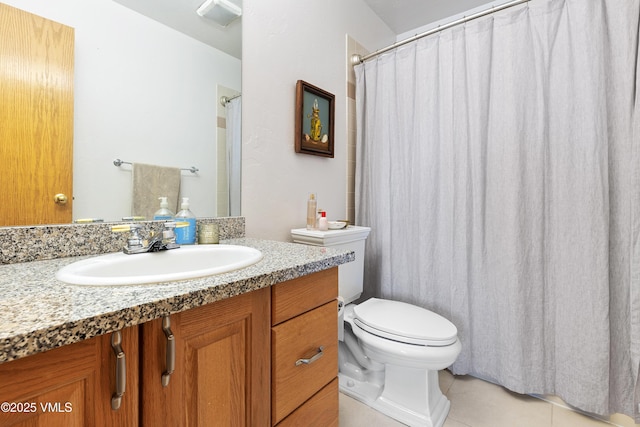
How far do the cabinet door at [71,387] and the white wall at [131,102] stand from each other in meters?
0.59

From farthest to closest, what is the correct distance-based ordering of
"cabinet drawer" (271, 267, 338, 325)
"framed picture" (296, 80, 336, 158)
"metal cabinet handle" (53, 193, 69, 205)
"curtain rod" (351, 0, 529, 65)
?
1. "framed picture" (296, 80, 336, 158)
2. "curtain rod" (351, 0, 529, 65)
3. "metal cabinet handle" (53, 193, 69, 205)
4. "cabinet drawer" (271, 267, 338, 325)

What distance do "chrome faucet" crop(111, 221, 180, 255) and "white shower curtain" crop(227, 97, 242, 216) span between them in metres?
0.32

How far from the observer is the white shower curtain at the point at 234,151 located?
1.21 meters

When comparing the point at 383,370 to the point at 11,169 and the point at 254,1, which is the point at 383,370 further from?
the point at 254,1

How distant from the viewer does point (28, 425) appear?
0.37 metres

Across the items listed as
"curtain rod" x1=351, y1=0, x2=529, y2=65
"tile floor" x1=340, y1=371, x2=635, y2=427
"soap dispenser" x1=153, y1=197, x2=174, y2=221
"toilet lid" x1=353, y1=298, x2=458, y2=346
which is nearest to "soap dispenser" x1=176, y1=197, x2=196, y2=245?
"soap dispenser" x1=153, y1=197, x2=174, y2=221

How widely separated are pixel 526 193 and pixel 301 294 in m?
1.21

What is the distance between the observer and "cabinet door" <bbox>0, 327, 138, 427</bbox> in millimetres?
364

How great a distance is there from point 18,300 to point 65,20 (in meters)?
0.81

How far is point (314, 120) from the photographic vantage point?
1608mm

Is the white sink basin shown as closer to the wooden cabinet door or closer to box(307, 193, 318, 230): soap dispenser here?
the wooden cabinet door

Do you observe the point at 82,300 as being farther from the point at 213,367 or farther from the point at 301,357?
the point at 301,357

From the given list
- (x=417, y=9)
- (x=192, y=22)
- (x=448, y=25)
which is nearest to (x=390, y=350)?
(x=192, y=22)

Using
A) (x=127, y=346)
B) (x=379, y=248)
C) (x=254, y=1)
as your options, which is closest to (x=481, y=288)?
(x=379, y=248)
